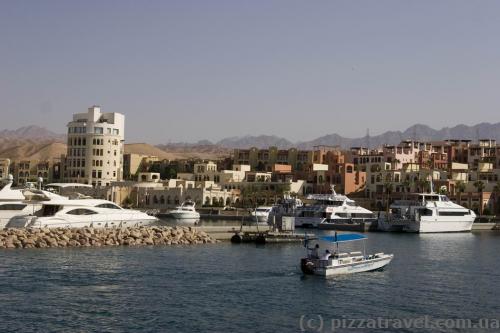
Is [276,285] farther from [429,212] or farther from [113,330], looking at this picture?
[429,212]

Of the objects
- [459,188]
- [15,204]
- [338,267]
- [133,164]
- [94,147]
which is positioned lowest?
[338,267]

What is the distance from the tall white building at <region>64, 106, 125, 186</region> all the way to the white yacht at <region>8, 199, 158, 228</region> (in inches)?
2878

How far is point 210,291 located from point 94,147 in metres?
106

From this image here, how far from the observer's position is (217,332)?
2834cm

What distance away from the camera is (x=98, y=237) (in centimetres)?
5538

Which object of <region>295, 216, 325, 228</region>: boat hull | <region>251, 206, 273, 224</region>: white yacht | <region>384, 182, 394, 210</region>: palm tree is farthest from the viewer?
<region>384, 182, 394, 210</region>: palm tree

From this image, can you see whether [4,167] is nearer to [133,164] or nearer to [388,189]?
[133,164]

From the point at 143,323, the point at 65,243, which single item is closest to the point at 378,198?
the point at 65,243

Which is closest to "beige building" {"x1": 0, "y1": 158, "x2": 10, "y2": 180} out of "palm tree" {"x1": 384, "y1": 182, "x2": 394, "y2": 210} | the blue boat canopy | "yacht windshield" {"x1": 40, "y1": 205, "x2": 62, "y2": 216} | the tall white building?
the tall white building

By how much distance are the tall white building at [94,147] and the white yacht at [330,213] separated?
50604 mm

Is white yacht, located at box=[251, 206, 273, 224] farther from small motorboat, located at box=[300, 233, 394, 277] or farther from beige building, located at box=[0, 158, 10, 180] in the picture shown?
beige building, located at box=[0, 158, 10, 180]

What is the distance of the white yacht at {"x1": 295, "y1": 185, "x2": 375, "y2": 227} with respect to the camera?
9467 centimetres

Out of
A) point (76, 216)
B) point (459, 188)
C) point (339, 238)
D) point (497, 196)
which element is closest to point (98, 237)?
point (76, 216)

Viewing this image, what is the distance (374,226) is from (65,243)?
49.8 m
